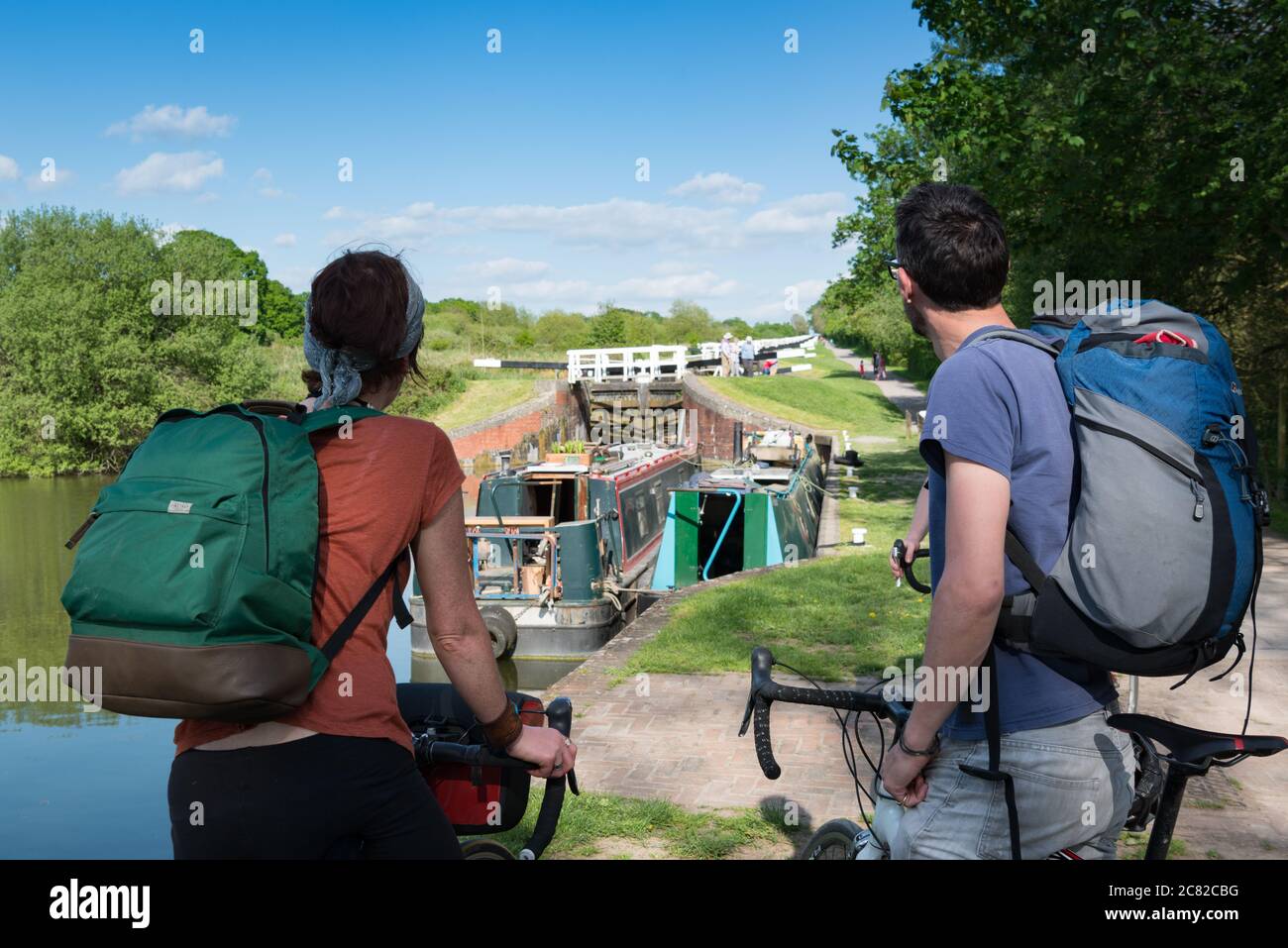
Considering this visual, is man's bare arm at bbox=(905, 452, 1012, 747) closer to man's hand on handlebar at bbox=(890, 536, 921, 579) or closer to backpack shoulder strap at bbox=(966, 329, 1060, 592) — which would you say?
backpack shoulder strap at bbox=(966, 329, 1060, 592)

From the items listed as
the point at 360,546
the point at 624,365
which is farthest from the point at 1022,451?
the point at 624,365

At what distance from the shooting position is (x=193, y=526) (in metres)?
1.58

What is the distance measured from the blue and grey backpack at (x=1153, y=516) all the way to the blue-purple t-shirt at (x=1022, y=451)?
0.10 ft

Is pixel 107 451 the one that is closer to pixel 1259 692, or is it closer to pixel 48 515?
pixel 48 515

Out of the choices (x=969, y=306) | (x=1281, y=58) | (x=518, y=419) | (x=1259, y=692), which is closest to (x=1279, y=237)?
(x=1281, y=58)

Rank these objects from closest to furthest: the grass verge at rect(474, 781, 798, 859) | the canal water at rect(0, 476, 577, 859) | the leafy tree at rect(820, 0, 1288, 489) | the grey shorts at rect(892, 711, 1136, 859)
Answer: the grey shorts at rect(892, 711, 1136, 859) → the grass verge at rect(474, 781, 798, 859) → the canal water at rect(0, 476, 577, 859) → the leafy tree at rect(820, 0, 1288, 489)

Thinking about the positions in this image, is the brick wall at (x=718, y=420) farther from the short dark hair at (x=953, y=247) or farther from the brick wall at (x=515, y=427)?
the short dark hair at (x=953, y=247)

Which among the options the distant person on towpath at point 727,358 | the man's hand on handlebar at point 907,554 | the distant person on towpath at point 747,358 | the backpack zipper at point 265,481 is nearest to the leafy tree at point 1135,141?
the man's hand on handlebar at point 907,554

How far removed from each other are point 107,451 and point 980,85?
28.4 metres

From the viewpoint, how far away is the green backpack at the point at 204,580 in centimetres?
156

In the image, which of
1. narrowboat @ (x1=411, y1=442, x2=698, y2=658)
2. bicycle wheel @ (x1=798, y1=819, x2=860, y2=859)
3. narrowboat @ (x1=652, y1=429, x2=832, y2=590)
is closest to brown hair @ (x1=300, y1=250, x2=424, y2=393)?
bicycle wheel @ (x1=798, y1=819, x2=860, y2=859)

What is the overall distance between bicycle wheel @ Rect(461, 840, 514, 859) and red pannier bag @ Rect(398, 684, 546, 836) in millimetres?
115

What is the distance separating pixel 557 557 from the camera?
1422 cm

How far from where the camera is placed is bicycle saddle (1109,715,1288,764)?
73.7 inches
